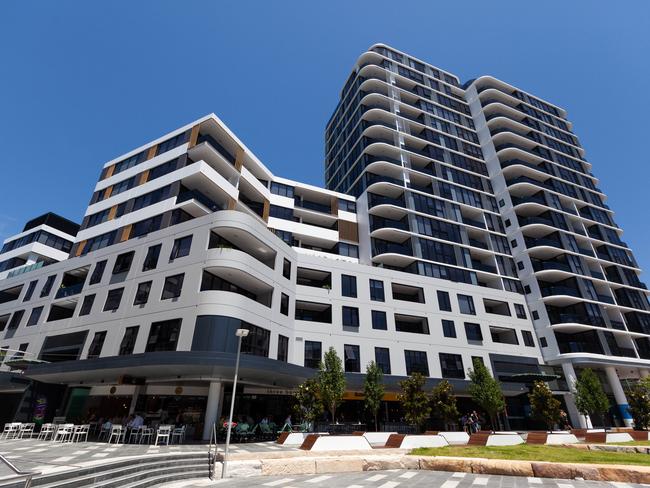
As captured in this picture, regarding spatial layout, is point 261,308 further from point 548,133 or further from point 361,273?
point 548,133

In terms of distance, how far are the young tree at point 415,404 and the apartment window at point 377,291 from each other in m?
12.6

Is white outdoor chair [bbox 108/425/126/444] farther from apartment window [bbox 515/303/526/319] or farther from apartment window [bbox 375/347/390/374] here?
apartment window [bbox 515/303/526/319]

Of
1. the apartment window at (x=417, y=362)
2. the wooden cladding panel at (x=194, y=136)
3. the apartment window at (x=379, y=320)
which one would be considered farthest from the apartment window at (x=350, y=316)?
the wooden cladding panel at (x=194, y=136)

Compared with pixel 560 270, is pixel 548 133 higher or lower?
higher

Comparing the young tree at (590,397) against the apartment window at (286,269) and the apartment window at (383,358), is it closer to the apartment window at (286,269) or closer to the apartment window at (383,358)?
the apartment window at (383,358)

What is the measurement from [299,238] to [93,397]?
2568cm

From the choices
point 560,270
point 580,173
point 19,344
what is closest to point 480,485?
point 19,344

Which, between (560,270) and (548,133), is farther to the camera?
(548,133)

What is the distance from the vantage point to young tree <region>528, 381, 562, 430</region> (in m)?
28.4

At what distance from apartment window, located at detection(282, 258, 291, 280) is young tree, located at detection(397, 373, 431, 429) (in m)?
14.1

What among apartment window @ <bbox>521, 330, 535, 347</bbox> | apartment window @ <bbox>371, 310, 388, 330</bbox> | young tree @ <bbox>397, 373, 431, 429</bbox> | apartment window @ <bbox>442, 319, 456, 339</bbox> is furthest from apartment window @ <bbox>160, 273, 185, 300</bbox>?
apartment window @ <bbox>521, 330, 535, 347</bbox>

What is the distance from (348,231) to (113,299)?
27374mm

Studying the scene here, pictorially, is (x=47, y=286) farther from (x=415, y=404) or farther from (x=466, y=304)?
(x=466, y=304)

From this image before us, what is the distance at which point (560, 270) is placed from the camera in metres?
47.9
